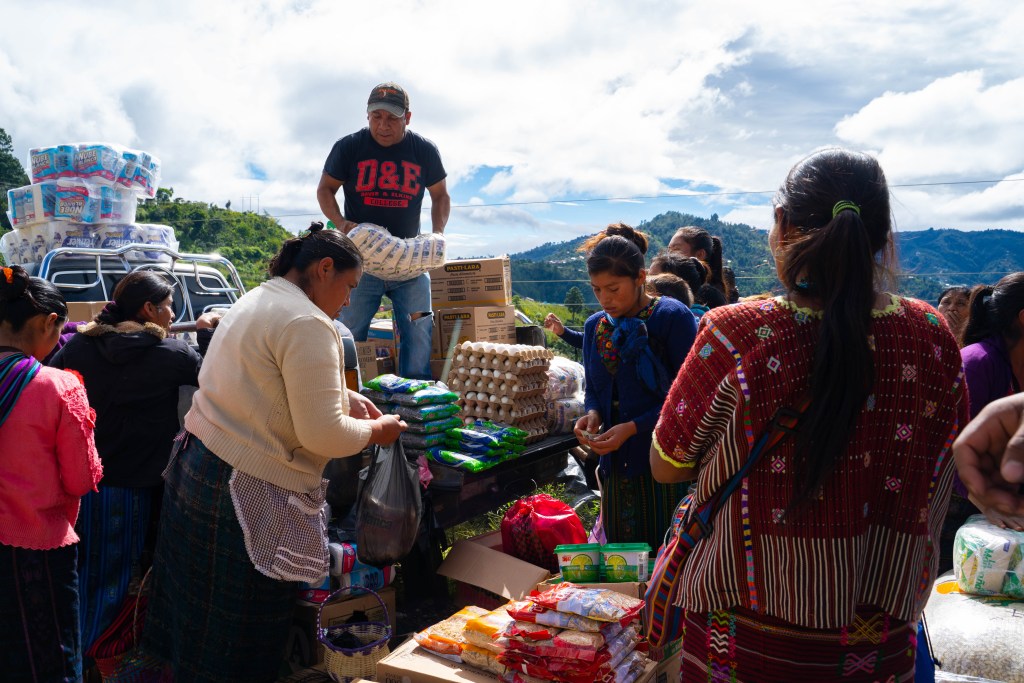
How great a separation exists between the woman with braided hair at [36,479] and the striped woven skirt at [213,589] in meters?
0.42

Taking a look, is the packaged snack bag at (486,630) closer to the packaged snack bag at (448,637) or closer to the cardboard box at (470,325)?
the packaged snack bag at (448,637)

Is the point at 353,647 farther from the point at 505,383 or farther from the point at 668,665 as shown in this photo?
the point at 505,383

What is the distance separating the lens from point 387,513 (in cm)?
338

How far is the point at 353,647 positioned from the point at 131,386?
148 cm

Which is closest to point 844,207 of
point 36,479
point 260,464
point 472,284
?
point 260,464

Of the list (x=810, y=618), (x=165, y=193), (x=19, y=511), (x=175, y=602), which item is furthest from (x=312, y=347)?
(x=165, y=193)

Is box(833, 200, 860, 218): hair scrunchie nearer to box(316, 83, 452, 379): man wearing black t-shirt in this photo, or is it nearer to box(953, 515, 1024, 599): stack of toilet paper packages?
box(953, 515, 1024, 599): stack of toilet paper packages

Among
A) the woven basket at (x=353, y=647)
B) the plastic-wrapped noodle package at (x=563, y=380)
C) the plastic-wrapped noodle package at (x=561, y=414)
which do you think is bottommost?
the woven basket at (x=353, y=647)

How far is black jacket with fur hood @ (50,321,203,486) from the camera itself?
3322mm

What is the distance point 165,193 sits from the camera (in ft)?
99.3

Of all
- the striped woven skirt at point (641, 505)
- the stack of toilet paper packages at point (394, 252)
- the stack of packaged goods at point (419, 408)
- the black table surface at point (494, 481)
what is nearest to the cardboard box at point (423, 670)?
the striped woven skirt at point (641, 505)

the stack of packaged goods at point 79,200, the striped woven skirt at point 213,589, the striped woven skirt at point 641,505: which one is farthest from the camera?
the stack of packaged goods at point 79,200

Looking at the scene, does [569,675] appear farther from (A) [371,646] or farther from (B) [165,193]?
(B) [165,193]

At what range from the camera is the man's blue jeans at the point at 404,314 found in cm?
500
